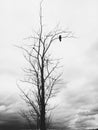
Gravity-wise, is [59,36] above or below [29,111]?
above

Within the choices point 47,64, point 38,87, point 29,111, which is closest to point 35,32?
point 47,64

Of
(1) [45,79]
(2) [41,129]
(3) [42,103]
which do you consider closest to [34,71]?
(1) [45,79]

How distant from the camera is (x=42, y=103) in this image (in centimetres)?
1880

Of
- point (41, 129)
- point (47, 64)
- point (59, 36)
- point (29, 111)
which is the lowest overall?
point (41, 129)

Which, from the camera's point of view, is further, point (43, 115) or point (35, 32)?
point (35, 32)

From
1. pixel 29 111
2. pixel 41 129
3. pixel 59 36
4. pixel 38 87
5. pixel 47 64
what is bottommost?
pixel 41 129

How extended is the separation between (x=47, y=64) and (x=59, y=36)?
2.00 meters

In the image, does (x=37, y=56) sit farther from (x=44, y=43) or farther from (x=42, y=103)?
(x=42, y=103)

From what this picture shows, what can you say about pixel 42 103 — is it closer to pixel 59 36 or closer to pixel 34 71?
pixel 34 71

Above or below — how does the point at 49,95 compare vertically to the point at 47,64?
below

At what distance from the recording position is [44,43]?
64.8 ft

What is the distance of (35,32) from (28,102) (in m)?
4.60

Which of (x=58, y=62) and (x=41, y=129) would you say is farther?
(x=58, y=62)

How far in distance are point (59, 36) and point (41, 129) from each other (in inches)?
231
